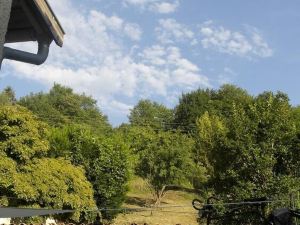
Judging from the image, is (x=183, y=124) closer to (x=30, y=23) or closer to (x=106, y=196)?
(x=106, y=196)

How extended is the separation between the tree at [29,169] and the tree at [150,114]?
4409cm

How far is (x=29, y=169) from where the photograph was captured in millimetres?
13227

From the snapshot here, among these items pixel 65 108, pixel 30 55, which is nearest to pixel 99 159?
pixel 30 55

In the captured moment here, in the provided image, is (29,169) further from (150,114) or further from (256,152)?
(150,114)

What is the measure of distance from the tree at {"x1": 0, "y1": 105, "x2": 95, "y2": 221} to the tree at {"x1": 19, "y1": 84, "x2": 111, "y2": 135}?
37.7 meters

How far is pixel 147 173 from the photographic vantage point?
27438 mm

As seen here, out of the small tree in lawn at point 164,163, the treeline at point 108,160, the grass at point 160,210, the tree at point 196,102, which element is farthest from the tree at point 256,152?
the tree at point 196,102

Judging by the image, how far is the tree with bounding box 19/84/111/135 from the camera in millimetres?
52875

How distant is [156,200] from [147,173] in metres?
1.88

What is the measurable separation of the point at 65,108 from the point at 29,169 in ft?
150

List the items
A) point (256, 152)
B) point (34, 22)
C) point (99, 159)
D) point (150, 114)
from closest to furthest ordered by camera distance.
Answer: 1. point (34, 22)
2. point (256, 152)
3. point (99, 159)
4. point (150, 114)

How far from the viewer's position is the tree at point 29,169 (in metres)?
12.8

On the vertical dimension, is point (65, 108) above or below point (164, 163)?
above

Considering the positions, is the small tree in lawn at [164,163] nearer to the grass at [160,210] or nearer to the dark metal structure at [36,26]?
the grass at [160,210]
